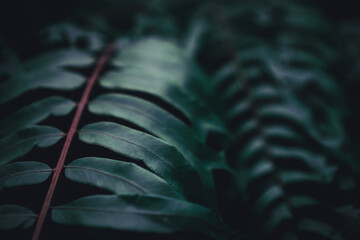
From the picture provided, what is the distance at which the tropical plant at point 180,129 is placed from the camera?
0.43 m

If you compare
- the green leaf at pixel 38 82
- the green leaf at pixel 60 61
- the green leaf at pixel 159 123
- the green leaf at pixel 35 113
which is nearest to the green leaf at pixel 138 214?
the green leaf at pixel 159 123

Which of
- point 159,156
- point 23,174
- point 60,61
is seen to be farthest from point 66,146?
point 60,61

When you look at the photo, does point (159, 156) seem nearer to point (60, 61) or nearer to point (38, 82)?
point (38, 82)

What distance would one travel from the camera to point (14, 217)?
1.30ft

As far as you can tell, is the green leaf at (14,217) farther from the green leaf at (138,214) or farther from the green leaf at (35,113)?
the green leaf at (35,113)

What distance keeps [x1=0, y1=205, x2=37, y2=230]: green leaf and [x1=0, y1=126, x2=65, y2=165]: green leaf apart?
0.13m

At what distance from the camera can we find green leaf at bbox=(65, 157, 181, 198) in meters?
0.43

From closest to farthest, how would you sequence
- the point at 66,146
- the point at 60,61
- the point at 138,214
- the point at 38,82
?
the point at 138,214 < the point at 66,146 < the point at 38,82 < the point at 60,61

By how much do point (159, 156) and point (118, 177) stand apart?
0.31ft

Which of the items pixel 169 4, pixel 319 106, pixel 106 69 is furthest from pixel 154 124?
pixel 169 4

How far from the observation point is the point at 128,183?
0.44m

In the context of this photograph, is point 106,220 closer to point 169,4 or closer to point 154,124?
point 154,124

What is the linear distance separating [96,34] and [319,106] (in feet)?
3.54

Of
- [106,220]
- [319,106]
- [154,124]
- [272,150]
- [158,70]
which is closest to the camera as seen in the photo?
[106,220]
